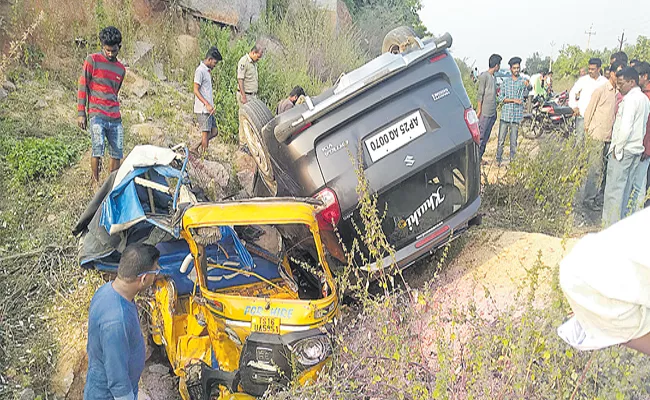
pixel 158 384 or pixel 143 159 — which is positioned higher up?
pixel 143 159

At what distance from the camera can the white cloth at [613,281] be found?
3.53ft

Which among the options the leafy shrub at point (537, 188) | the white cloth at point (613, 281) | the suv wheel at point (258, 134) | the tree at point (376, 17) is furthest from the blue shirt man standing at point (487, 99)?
the tree at point (376, 17)

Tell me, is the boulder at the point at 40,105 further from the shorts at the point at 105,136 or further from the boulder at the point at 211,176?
the boulder at the point at 211,176

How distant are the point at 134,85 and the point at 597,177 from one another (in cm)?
786

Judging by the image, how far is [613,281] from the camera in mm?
1092

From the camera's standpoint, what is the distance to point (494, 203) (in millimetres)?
6215

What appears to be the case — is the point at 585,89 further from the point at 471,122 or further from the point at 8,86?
the point at 8,86

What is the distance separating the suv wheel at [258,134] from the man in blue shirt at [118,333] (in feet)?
4.45

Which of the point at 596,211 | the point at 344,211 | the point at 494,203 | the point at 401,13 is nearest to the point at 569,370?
the point at 344,211

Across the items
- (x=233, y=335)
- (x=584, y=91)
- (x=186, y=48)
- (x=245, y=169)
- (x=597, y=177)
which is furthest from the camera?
(x=186, y=48)

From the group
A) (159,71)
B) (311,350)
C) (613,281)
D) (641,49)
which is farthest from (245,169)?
(641,49)

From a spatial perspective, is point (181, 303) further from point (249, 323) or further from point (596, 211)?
point (596, 211)

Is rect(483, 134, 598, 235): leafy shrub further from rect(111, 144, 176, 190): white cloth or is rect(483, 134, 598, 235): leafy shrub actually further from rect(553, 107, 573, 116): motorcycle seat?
rect(553, 107, 573, 116): motorcycle seat

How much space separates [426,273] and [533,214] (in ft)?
6.36
